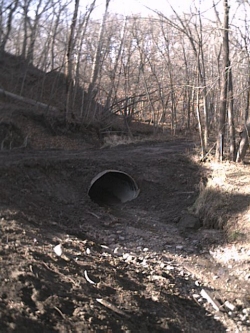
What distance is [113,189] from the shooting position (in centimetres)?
1248

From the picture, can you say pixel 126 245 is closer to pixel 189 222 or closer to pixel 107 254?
pixel 107 254

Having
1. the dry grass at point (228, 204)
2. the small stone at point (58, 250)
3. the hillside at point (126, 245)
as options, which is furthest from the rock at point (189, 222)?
the small stone at point (58, 250)

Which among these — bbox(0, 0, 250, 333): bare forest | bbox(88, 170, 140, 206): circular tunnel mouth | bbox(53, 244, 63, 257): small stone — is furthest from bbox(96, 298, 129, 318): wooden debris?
bbox(88, 170, 140, 206): circular tunnel mouth

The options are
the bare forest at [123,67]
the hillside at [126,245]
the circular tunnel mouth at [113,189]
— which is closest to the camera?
the hillside at [126,245]

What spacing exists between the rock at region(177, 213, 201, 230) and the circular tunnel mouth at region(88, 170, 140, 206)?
1.93m

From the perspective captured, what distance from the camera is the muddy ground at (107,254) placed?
5.20 metres

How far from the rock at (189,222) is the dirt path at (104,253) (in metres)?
0.03

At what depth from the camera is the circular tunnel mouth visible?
454 inches

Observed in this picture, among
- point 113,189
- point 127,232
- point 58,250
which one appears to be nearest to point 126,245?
point 127,232

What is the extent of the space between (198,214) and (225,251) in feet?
5.30

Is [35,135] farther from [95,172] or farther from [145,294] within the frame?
[145,294]

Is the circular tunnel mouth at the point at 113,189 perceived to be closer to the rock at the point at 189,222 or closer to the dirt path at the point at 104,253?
the dirt path at the point at 104,253

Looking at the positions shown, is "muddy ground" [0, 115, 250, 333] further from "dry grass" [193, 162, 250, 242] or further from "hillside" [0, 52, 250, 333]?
"dry grass" [193, 162, 250, 242]

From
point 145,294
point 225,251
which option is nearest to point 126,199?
point 225,251
